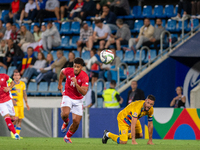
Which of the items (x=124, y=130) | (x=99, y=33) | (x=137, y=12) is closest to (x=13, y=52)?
(x=99, y=33)

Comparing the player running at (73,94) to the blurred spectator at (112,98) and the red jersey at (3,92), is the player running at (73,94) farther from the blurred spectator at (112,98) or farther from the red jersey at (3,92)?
the blurred spectator at (112,98)

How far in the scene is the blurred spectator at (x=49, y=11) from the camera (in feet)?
60.7

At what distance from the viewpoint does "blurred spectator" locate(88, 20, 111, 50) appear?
1563 centimetres

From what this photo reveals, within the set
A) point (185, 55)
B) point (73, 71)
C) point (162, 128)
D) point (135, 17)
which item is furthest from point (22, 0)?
point (73, 71)

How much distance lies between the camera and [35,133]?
13.2 meters

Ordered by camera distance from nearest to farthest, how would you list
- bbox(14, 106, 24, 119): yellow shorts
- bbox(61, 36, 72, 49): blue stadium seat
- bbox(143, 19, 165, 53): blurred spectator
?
bbox(14, 106, 24, 119): yellow shorts < bbox(143, 19, 165, 53): blurred spectator < bbox(61, 36, 72, 49): blue stadium seat

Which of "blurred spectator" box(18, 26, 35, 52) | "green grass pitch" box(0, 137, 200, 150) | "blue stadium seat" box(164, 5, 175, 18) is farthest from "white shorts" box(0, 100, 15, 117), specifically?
"blue stadium seat" box(164, 5, 175, 18)

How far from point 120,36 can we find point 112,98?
12.6 ft

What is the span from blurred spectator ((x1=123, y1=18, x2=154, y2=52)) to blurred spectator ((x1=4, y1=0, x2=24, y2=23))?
6.77m

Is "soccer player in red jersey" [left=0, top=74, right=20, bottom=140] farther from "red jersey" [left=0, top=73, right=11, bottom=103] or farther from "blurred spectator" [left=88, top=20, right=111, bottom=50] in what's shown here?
"blurred spectator" [left=88, top=20, right=111, bottom=50]

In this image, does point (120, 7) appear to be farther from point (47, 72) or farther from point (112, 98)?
point (112, 98)

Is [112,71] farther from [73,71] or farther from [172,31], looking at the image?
[73,71]

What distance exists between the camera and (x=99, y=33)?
15.8 m

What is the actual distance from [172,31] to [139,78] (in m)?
3.17
